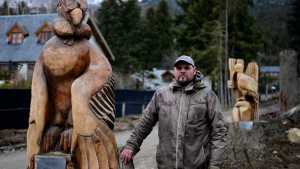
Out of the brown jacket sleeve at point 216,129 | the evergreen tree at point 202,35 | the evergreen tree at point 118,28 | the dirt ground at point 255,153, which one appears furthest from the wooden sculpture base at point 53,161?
the evergreen tree at point 118,28

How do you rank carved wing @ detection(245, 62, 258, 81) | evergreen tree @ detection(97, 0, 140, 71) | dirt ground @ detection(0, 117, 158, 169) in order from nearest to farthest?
1. dirt ground @ detection(0, 117, 158, 169)
2. carved wing @ detection(245, 62, 258, 81)
3. evergreen tree @ detection(97, 0, 140, 71)

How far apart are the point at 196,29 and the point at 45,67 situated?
101 ft

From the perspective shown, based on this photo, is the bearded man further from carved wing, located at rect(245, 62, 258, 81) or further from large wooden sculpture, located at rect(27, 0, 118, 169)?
carved wing, located at rect(245, 62, 258, 81)

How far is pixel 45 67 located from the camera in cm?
429

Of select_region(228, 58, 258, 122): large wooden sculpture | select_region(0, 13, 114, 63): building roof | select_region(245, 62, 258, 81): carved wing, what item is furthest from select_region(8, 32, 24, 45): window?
select_region(245, 62, 258, 81): carved wing

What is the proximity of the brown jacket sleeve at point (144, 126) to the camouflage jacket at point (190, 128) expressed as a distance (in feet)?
0.53

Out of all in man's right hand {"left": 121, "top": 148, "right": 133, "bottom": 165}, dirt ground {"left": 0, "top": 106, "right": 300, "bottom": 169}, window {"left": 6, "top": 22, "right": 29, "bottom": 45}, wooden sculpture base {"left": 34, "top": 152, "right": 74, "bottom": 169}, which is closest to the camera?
wooden sculpture base {"left": 34, "top": 152, "right": 74, "bottom": 169}

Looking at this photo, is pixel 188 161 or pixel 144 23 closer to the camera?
pixel 188 161

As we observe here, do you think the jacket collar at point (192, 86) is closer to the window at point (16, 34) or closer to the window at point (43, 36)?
the window at point (43, 36)

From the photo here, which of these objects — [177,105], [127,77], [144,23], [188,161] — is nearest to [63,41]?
[177,105]

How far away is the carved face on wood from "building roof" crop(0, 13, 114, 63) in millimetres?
27483

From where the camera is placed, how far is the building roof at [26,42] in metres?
32.8

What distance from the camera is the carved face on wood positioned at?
169 inches

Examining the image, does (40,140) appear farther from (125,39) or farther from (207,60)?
(125,39)
